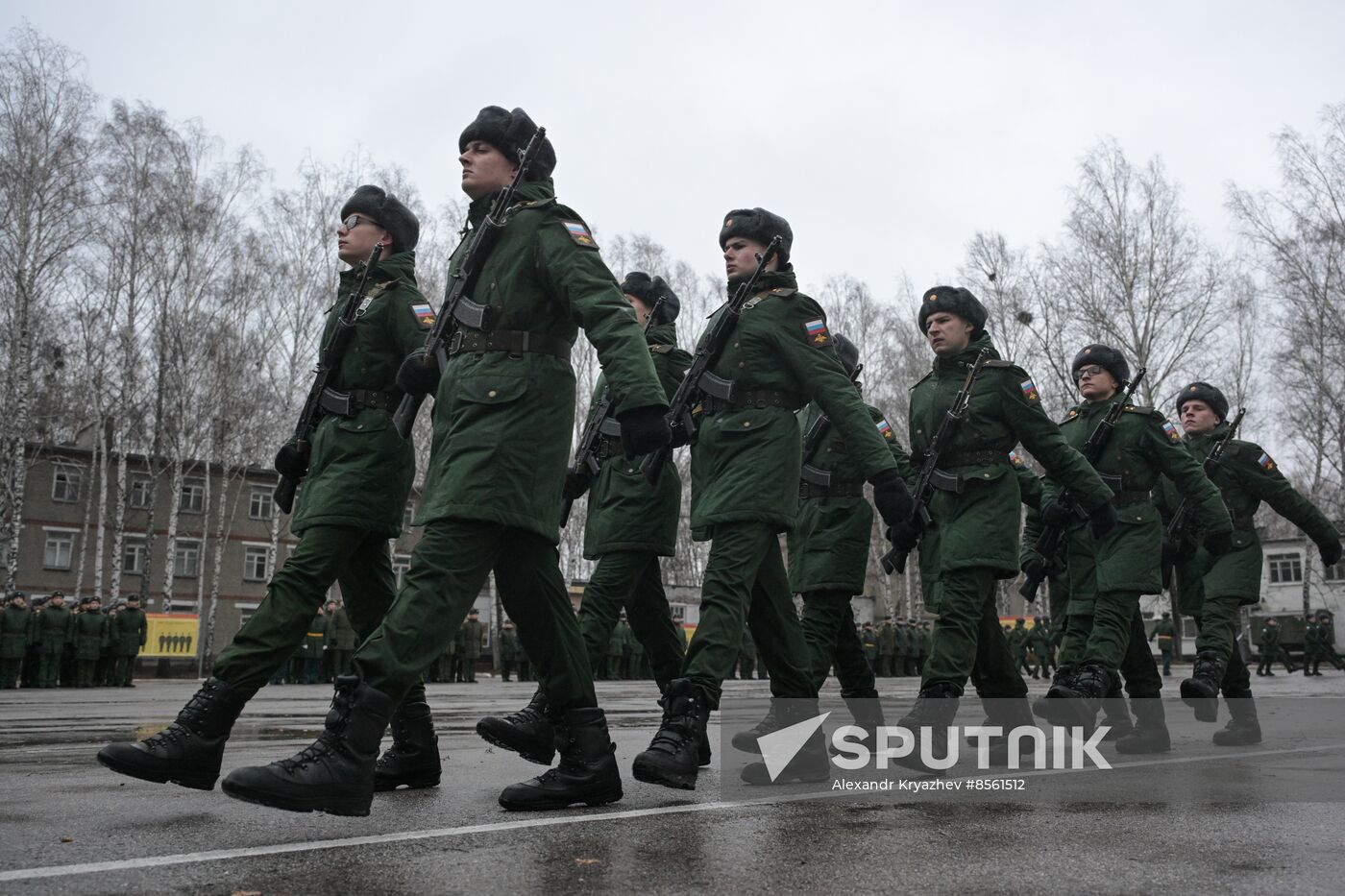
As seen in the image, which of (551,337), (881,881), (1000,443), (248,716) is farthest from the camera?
(248,716)

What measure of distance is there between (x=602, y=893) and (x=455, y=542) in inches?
51.9

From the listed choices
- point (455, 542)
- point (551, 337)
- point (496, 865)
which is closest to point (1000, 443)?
point (551, 337)

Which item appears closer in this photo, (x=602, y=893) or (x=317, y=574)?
(x=602, y=893)

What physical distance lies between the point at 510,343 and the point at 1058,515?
4291 millimetres

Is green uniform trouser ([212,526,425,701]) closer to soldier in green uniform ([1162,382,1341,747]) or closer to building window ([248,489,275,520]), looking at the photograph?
soldier in green uniform ([1162,382,1341,747])

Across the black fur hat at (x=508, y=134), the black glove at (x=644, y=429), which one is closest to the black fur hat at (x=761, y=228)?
the black fur hat at (x=508, y=134)

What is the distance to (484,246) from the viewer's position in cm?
384

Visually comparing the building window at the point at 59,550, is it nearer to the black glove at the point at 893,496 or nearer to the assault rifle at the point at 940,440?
the assault rifle at the point at 940,440

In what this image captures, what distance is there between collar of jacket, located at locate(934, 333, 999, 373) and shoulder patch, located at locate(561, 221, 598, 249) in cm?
257

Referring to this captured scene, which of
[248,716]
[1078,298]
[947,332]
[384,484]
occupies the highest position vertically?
[1078,298]

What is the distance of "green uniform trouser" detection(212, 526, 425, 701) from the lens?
374 cm

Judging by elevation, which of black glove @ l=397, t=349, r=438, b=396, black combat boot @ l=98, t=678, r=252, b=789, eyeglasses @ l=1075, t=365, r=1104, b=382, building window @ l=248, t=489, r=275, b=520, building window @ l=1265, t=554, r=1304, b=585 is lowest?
black combat boot @ l=98, t=678, r=252, b=789

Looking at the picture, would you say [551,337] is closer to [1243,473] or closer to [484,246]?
[484,246]

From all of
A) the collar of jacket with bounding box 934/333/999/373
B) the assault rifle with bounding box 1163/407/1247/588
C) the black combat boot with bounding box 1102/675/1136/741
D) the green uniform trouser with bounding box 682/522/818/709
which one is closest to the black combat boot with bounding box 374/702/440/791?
the green uniform trouser with bounding box 682/522/818/709
